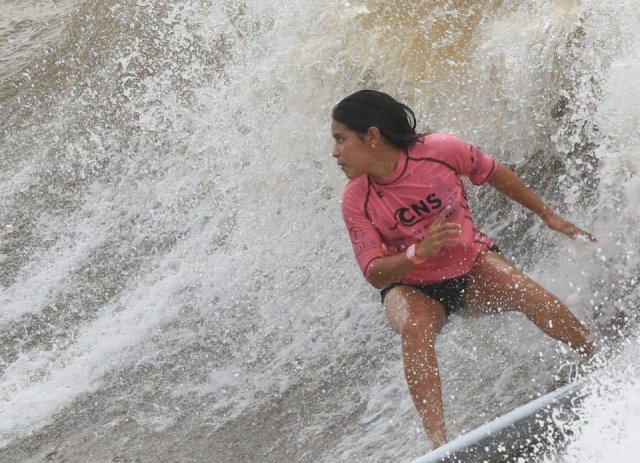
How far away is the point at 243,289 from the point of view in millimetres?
5633

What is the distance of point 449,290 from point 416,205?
36cm

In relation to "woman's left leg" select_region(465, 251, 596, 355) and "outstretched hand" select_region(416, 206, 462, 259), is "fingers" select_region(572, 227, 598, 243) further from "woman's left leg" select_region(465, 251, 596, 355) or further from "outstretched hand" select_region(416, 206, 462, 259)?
"outstretched hand" select_region(416, 206, 462, 259)

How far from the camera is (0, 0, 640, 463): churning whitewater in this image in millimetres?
4199

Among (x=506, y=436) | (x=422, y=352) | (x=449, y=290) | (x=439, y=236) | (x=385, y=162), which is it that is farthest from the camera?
(x=449, y=290)

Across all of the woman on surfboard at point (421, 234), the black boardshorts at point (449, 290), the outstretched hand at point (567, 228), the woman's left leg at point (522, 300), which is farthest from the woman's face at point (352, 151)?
the outstretched hand at point (567, 228)

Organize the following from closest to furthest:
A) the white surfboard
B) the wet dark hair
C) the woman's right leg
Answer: the white surfboard → the woman's right leg → the wet dark hair

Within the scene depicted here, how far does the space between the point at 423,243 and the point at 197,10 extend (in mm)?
4131

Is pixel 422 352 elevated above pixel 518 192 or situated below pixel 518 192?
below

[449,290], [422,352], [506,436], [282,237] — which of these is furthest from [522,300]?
[282,237]

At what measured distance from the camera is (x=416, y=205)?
361 cm

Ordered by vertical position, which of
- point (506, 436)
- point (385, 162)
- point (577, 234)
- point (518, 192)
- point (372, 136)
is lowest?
point (506, 436)

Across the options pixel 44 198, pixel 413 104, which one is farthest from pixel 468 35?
pixel 44 198

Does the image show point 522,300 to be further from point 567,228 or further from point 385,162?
point 385,162

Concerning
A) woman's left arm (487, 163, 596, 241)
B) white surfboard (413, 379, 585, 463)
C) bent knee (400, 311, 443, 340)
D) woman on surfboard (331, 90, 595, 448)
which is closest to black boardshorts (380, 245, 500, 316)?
woman on surfboard (331, 90, 595, 448)
